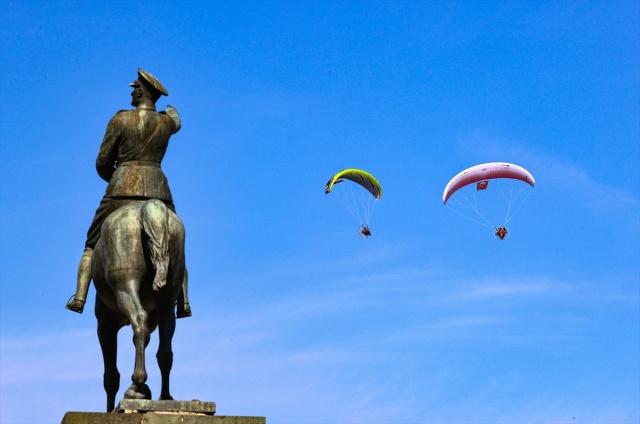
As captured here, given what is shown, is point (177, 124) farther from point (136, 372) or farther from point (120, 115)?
point (136, 372)

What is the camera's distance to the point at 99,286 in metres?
16.5

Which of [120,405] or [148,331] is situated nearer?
[120,405]

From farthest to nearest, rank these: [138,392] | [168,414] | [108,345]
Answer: [108,345]
[138,392]
[168,414]

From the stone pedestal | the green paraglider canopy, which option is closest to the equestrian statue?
the stone pedestal

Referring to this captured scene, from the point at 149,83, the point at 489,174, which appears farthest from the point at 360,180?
the point at 149,83

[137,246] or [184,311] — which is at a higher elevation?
[137,246]

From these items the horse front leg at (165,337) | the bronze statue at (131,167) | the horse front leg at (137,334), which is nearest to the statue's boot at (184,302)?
the bronze statue at (131,167)

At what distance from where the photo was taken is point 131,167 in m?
16.6

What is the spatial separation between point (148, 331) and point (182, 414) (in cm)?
147

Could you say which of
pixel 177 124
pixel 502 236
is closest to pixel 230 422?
pixel 177 124

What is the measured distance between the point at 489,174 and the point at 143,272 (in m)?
51.7

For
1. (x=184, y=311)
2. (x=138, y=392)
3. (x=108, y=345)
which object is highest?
(x=184, y=311)

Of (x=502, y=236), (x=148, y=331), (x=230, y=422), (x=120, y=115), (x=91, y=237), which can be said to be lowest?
(x=230, y=422)

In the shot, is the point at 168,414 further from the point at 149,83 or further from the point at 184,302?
the point at 149,83
